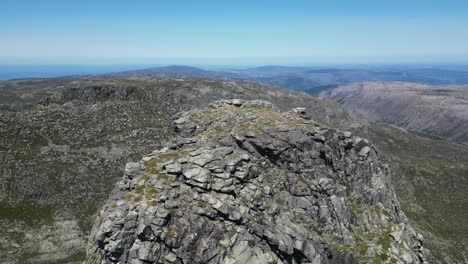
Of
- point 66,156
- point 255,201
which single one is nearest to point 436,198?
point 255,201

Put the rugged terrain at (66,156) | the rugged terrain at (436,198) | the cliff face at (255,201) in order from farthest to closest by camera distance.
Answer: the rugged terrain at (436,198) → the rugged terrain at (66,156) → the cliff face at (255,201)

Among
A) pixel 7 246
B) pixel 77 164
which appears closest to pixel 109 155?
pixel 77 164

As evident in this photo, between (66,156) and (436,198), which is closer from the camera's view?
(66,156)

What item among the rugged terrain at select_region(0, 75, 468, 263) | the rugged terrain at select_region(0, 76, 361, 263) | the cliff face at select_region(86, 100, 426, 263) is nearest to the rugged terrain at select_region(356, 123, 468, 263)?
the rugged terrain at select_region(0, 75, 468, 263)

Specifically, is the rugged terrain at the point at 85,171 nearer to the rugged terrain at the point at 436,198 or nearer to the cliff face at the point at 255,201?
the rugged terrain at the point at 436,198

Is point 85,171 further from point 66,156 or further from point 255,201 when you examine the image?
point 255,201

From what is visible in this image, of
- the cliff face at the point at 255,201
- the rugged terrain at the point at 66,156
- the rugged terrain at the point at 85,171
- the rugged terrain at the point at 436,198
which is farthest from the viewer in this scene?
the rugged terrain at the point at 436,198

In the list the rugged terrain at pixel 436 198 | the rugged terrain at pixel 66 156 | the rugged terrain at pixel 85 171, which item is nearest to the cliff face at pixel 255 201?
the rugged terrain at pixel 85 171
